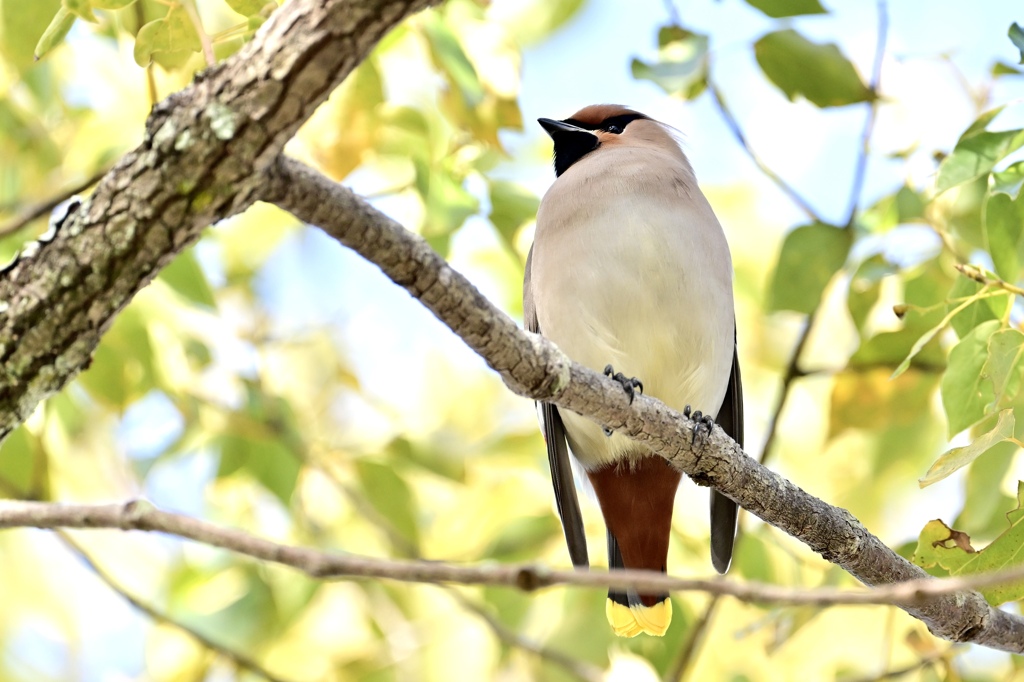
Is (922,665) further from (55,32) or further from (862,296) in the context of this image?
(55,32)

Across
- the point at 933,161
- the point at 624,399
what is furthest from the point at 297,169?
the point at 933,161

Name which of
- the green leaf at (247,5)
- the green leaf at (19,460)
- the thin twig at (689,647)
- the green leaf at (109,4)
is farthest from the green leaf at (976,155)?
the green leaf at (19,460)

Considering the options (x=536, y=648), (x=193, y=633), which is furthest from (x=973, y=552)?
(x=193, y=633)

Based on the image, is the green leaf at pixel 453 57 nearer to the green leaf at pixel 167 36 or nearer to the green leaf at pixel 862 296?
the green leaf at pixel 167 36

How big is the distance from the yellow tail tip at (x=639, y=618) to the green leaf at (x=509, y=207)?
52.5 inches

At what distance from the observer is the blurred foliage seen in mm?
2670

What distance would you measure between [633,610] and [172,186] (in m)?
2.61

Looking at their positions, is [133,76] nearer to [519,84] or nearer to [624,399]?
[519,84]

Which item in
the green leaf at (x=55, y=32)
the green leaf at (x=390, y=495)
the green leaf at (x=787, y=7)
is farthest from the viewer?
the green leaf at (x=390, y=495)

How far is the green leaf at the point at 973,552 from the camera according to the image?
7.26 feet

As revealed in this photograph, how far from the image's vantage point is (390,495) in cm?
381

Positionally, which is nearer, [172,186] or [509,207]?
[172,186]

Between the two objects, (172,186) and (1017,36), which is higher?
(1017,36)

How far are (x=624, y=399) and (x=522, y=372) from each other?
422 millimetres
